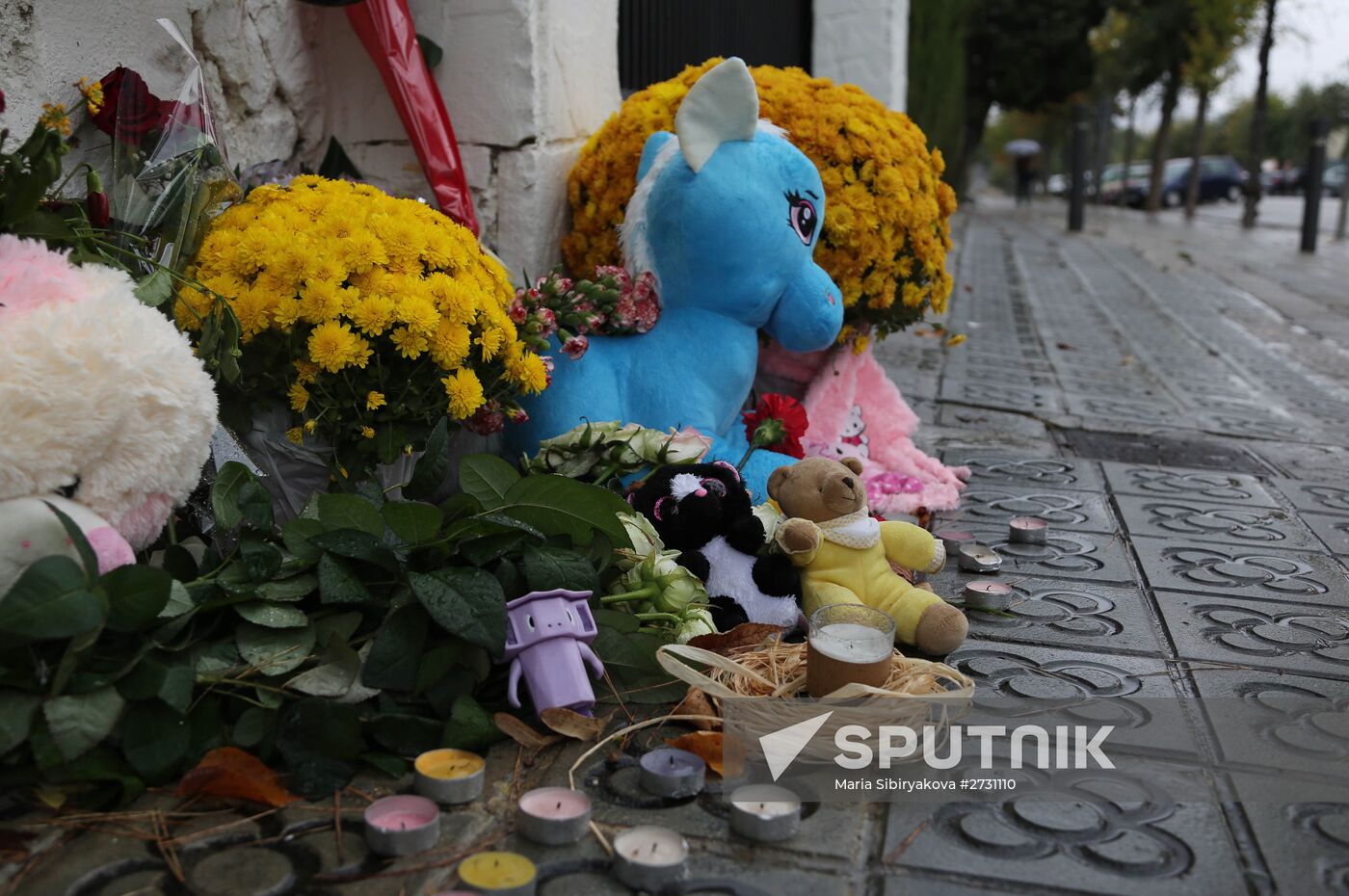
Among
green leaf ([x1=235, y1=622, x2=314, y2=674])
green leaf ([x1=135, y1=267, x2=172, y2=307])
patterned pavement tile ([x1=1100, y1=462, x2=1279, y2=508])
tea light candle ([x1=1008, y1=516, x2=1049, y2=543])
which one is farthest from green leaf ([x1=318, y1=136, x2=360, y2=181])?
patterned pavement tile ([x1=1100, y1=462, x2=1279, y2=508])

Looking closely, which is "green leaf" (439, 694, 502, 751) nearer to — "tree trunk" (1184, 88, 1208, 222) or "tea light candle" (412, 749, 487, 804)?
"tea light candle" (412, 749, 487, 804)

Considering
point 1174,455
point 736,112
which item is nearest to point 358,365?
point 736,112

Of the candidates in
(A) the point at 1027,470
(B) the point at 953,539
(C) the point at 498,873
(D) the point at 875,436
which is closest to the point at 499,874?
(C) the point at 498,873

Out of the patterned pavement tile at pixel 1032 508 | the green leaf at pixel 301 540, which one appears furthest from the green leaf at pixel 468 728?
the patterned pavement tile at pixel 1032 508

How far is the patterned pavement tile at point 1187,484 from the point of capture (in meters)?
3.41

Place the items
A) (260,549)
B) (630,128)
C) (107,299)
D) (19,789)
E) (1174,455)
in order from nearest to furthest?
(19,789) < (107,299) < (260,549) < (630,128) < (1174,455)

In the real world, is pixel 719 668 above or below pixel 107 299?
below

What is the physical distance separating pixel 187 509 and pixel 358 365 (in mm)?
416

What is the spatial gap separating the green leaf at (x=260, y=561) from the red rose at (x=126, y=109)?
36.8 inches

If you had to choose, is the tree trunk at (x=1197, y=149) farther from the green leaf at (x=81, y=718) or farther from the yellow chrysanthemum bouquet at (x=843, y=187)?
the green leaf at (x=81, y=718)

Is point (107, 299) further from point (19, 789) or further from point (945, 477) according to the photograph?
point (945, 477)

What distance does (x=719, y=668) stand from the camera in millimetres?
1942

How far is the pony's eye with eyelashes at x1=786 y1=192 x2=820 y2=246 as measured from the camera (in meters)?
2.93

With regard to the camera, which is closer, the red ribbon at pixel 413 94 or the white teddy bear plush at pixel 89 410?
the white teddy bear plush at pixel 89 410
